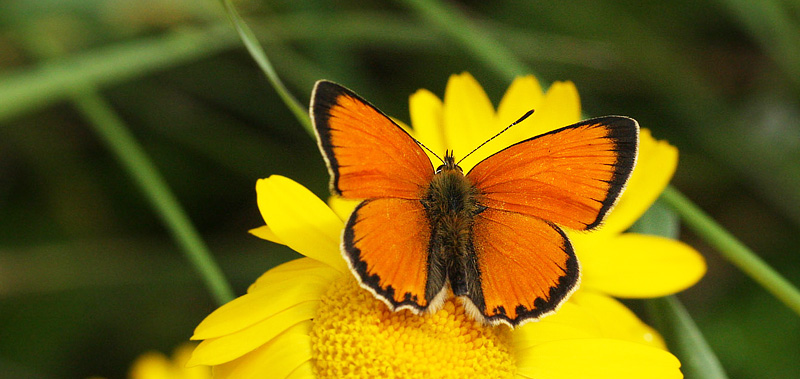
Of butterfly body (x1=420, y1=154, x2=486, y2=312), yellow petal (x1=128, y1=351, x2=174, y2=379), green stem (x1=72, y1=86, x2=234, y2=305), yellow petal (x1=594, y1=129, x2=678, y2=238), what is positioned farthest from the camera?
yellow petal (x1=128, y1=351, x2=174, y2=379)

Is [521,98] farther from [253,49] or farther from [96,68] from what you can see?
[96,68]

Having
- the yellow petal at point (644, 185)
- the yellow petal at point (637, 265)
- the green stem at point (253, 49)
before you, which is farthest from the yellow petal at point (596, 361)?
the green stem at point (253, 49)

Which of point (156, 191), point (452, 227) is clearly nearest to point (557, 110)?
point (452, 227)

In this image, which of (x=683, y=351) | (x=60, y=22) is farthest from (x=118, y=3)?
(x=683, y=351)

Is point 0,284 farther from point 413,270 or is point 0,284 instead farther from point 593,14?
point 593,14

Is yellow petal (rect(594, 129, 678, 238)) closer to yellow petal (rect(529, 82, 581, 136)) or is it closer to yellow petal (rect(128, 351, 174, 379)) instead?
yellow petal (rect(529, 82, 581, 136))

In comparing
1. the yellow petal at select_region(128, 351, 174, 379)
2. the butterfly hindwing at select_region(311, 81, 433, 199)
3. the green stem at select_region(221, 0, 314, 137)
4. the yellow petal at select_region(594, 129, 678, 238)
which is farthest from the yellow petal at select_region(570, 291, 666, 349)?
the yellow petal at select_region(128, 351, 174, 379)
